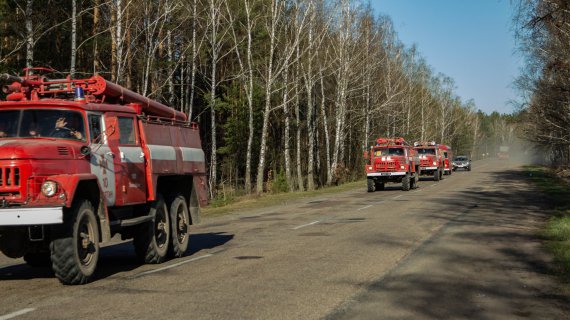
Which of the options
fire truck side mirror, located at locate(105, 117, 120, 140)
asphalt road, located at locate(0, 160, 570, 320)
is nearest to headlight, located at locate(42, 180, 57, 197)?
asphalt road, located at locate(0, 160, 570, 320)

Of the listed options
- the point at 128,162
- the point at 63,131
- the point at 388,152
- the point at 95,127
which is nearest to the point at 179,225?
the point at 128,162

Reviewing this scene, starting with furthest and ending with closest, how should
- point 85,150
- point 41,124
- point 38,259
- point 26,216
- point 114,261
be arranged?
point 114,261 → point 38,259 → point 41,124 → point 85,150 → point 26,216

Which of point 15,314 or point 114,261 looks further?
point 114,261

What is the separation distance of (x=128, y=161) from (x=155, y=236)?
157 centimetres

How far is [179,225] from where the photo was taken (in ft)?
39.5

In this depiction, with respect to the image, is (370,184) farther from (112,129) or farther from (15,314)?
(15,314)

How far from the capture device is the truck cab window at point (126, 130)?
10.1 metres

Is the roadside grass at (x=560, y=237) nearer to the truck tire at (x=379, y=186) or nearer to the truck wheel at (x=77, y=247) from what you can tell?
the truck wheel at (x=77, y=247)

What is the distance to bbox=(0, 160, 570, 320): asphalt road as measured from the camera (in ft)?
23.3

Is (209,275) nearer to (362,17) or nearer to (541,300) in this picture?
(541,300)

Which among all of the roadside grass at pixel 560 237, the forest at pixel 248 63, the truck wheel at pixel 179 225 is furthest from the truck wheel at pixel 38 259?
the forest at pixel 248 63

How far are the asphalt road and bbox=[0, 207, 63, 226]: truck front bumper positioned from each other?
95 centimetres

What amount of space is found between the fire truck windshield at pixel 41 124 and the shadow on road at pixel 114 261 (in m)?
2.22

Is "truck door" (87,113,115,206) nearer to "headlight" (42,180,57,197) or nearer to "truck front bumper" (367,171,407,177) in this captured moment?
"headlight" (42,180,57,197)
